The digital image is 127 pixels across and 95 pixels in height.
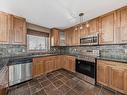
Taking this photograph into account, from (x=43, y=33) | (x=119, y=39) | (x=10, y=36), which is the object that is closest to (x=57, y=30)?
(x=43, y=33)

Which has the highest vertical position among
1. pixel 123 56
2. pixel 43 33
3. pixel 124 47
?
pixel 43 33

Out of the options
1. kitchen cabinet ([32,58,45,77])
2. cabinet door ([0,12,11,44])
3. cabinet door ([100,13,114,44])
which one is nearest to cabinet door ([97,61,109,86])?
cabinet door ([100,13,114,44])

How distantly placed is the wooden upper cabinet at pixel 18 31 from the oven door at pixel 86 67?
239cm

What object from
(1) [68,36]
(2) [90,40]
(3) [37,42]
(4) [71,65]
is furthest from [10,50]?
(2) [90,40]

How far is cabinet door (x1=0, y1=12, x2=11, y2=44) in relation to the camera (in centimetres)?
236

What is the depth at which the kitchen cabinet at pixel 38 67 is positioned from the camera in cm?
291

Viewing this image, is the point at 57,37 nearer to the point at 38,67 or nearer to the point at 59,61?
the point at 59,61

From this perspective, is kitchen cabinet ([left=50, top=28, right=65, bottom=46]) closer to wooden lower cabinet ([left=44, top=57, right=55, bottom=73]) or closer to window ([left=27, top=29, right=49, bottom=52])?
window ([left=27, top=29, right=49, bottom=52])

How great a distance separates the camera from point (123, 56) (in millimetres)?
2330

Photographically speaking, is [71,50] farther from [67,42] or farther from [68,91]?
[68,91]

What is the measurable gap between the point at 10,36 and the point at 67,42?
8.94 ft

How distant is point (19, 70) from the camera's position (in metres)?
2.41

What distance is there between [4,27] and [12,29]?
222mm

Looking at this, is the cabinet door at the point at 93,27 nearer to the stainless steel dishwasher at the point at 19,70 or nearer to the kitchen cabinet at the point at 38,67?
the kitchen cabinet at the point at 38,67
